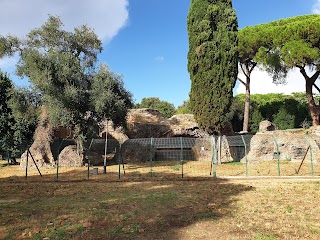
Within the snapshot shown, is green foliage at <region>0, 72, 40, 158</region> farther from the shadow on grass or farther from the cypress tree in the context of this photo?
the cypress tree

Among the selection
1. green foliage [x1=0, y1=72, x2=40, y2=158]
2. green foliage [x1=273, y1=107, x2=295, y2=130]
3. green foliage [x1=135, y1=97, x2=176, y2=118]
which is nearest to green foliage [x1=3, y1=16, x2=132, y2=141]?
green foliage [x1=0, y1=72, x2=40, y2=158]

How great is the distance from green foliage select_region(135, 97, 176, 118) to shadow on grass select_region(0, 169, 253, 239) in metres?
59.9

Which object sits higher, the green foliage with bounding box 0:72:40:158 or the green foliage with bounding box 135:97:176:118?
the green foliage with bounding box 135:97:176:118

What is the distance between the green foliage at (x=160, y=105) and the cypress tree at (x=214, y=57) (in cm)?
4734

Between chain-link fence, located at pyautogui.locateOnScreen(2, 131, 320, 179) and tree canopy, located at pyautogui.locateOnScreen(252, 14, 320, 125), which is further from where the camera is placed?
tree canopy, located at pyautogui.locateOnScreen(252, 14, 320, 125)

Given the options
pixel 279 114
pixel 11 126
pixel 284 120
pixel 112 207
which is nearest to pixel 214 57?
pixel 279 114

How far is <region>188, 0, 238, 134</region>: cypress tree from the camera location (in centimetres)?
2705

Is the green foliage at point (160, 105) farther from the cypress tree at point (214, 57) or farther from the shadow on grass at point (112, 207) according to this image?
the shadow on grass at point (112, 207)

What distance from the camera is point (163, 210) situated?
1009cm

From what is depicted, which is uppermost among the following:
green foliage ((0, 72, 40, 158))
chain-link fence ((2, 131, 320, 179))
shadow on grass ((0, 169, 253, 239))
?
green foliage ((0, 72, 40, 158))

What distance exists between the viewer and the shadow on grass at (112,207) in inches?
309

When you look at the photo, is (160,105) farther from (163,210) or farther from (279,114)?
(163,210)

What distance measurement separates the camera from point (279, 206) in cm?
1039

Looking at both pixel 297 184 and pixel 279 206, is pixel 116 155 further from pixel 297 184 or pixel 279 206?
pixel 279 206
